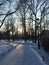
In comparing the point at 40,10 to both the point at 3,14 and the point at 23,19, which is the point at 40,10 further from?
the point at 3,14

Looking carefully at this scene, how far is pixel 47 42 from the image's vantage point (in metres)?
33.8

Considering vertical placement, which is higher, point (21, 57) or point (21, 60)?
point (21, 60)

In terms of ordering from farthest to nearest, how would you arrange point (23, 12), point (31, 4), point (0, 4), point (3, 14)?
point (23, 12)
point (31, 4)
point (3, 14)
point (0, 4)

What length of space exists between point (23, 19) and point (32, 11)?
494 inches

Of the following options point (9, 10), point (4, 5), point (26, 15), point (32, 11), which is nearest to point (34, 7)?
point (32, 11)

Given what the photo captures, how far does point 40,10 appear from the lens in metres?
A: 59.7

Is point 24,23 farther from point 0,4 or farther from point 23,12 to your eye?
point 0,4

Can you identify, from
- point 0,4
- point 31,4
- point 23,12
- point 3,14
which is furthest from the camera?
point 23,12

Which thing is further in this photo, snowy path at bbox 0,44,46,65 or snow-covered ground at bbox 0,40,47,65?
snow-covered ground at bbox 0,40,47,65

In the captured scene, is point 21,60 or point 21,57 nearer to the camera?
point 21,60

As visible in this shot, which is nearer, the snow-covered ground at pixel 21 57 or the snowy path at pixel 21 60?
the snowy path at pixel 21 60

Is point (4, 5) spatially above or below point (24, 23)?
above

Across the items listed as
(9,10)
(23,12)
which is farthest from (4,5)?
(23,12)

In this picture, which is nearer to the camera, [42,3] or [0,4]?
[0,4]
